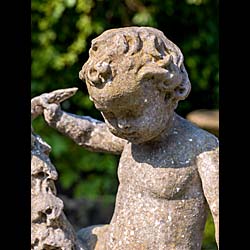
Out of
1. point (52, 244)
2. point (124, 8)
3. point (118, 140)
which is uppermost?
point (118, 140)

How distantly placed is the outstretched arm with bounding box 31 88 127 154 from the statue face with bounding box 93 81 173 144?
0.86 feet

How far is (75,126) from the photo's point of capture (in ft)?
7.77

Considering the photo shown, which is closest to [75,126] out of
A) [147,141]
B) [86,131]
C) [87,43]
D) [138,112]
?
[86,131]

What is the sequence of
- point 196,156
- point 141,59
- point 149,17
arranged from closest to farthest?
point 141,59 → point 196,156 → point 149,17

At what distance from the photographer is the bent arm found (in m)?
2.36

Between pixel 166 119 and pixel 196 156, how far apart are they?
0.12 metres

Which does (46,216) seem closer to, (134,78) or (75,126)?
(75,126)

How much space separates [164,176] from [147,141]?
10 cm

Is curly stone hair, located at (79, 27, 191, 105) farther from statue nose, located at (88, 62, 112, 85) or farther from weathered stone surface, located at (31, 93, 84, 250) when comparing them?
weathered stone surface, located at (31, 93, 84, 250)

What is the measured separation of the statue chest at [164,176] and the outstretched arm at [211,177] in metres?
0.03

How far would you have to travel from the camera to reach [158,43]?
2047mm

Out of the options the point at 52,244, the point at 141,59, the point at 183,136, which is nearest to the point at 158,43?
the point at 141,59

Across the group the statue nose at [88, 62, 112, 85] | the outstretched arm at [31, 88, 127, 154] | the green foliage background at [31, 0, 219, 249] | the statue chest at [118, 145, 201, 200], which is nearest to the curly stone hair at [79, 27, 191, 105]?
the statue nose at [88, 62, 112, 85]
